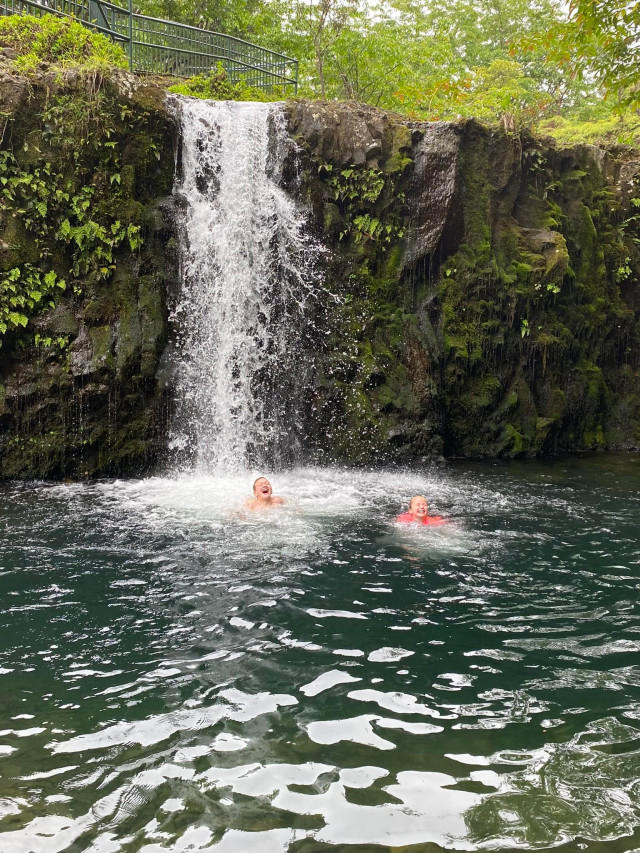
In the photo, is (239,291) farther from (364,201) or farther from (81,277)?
(364,201)

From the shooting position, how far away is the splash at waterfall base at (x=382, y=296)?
1196cm

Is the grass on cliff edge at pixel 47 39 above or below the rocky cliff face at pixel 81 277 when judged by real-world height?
above

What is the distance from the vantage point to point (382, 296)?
1390 cm

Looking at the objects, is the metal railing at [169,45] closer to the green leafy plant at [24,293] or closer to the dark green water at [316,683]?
the green leafy plant at [24,293]

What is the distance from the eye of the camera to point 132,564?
7594 mm

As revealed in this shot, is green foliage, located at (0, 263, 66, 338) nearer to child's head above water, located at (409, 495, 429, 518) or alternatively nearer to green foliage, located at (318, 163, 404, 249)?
green foliage, located at (318, 163, 404, 249)

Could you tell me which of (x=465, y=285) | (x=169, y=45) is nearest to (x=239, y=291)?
(x=465, y=285)

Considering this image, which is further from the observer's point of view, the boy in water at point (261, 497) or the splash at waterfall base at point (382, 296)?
the splash at waterfall base at point (382, 296)

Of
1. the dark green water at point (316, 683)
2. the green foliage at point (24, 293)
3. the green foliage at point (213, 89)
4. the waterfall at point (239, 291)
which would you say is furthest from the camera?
the green foliage at point (213, 89)

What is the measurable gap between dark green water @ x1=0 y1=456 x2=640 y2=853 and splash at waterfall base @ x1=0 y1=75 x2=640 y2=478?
132 inches

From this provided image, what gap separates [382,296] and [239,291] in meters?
2.77

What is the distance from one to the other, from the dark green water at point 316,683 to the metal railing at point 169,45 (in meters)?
12.4

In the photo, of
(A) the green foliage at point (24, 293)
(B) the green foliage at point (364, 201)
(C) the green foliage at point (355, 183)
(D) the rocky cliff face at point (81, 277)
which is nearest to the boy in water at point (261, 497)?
(D) the rocky cliff face at point (81, 277)

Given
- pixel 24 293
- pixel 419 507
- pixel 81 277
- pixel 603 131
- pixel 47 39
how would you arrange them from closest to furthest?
pixel 419 507
pixel 24 293
pixel 81 277
pixel 47 39
pixel 603 131
